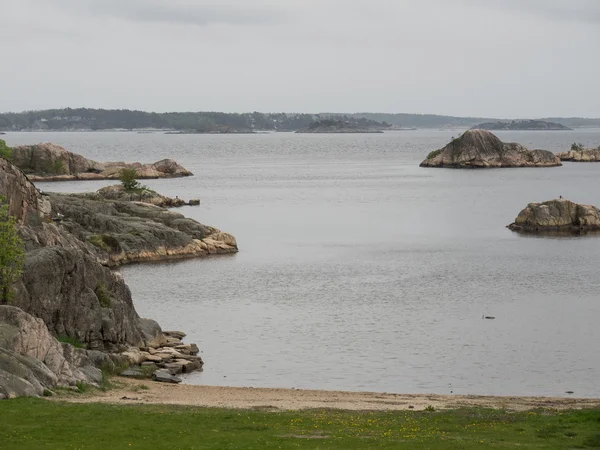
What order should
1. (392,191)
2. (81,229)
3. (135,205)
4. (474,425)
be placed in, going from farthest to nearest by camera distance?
(392,191)
(135,205)
(81,229)
(474,425)

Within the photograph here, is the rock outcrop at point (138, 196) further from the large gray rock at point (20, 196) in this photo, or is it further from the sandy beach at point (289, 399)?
the sandy beach at point (289, 399)

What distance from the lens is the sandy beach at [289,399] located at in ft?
128

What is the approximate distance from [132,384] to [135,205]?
57.8m

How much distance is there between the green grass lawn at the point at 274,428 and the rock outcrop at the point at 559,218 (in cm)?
7404

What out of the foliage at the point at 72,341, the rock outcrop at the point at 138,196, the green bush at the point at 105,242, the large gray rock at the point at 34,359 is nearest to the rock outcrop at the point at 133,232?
the green bush at the point at 105,242

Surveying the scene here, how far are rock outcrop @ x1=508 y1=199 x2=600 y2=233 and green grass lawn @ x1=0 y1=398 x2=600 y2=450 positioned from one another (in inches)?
2915

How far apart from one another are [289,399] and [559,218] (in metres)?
72.0

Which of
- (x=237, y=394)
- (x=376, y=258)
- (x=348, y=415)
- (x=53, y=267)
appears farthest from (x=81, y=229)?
(x=348, y=415)

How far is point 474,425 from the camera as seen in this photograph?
107 ft

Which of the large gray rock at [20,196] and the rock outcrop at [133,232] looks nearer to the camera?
the large gray rock at [20,196]

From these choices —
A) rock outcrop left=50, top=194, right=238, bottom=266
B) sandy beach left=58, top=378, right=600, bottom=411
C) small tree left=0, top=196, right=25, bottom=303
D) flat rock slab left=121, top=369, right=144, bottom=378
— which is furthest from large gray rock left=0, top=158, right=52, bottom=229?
rock outcrop left=50, top=194, right=238, bottom=266

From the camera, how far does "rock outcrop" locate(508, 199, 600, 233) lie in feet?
353

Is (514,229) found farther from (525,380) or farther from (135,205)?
(525,380)

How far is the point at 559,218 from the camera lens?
10788 cm
